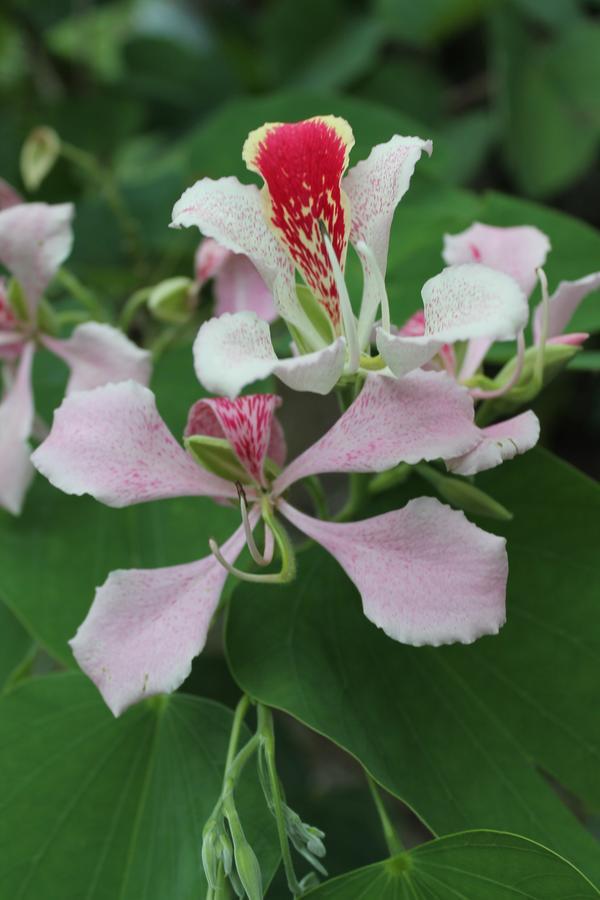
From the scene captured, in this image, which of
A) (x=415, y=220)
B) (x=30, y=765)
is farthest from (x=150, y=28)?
(x=30, y=765)

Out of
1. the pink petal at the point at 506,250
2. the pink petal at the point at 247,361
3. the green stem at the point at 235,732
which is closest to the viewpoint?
the pink petal at the point at 247,361

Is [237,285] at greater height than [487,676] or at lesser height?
greater

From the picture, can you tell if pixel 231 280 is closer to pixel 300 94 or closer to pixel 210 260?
pixel 210 260

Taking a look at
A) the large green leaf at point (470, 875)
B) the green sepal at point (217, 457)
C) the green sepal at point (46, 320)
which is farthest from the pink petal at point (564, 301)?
the green sepal at point (46, 320)

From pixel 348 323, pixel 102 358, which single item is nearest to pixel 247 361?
pixel 348 323

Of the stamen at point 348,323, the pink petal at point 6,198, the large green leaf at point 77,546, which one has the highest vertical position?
the stamen at point 348,323

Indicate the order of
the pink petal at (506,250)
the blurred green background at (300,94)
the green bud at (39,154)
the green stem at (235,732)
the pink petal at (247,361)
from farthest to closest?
the blurred green background at (300,94) < the green bud at (39,154) < the pink petal at (506,250) < the green stem at (235,732) < the pink petal at (247,361)

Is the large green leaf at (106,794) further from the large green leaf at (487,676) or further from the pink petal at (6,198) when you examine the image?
the pink petal at (6,198)

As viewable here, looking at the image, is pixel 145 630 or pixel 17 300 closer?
pixel 145 630
